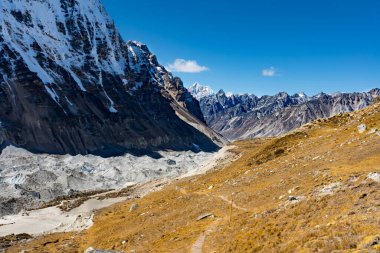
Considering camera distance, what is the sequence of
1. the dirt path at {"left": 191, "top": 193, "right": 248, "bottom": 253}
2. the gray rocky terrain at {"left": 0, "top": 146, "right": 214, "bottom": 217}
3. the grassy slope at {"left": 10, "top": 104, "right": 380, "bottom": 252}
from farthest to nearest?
the gray rocky terrain at {"left": 0, "top": 146, "right": 214, "bottom": 217} < the dirt path at {"left": 191, "top": 193, "right": 248, "bottom": 253} < the grassy slope at {"left": 10, "top": 104, "right": 380, "bottom": 252}

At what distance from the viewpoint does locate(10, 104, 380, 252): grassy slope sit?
72.7 ft

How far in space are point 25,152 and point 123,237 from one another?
141745mm

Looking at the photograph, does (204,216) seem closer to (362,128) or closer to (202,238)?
(202,238)

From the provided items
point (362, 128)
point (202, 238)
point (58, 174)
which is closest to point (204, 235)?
point (202, 238)

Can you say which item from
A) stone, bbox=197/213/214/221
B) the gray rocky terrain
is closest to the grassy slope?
stone, bbox=197/213/214/221

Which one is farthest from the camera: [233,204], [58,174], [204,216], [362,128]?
[58,174]

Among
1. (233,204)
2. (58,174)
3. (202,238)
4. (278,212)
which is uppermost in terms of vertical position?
(58,174)

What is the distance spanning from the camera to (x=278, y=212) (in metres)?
30.3

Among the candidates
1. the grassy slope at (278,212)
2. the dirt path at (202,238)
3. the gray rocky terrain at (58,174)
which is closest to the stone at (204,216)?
the grassy slope at (278,212)

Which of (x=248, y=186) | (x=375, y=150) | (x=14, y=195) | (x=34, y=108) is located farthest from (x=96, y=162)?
(x=375, y=150)

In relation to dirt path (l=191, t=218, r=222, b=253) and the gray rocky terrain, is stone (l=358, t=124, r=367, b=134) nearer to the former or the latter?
dirt path (l=191, t=218, r=222, b=253)

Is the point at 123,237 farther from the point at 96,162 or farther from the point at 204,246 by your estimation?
the point at 96,162

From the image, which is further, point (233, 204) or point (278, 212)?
point (233, 204)

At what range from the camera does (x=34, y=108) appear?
650 ft
